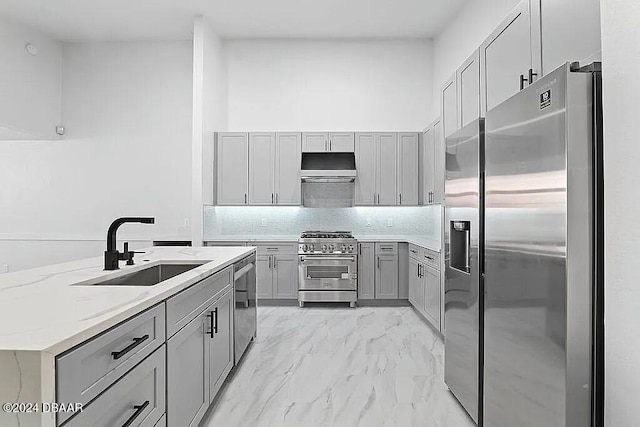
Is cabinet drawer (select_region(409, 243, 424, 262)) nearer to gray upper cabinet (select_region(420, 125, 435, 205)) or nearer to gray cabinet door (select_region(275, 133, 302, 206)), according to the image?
gray upper cabinet (select_region(420, 125, 435, 205))

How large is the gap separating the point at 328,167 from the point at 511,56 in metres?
3.69

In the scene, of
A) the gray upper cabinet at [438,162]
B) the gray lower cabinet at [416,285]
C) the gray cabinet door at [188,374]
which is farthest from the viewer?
the gray lower cabinet at [416,285]

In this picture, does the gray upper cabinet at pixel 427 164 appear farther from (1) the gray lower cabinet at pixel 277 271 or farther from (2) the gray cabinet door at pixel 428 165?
(1) the gray lower cabinet at pixel 277 271

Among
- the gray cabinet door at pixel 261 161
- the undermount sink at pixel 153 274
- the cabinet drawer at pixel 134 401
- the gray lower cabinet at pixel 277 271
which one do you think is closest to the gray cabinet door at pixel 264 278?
the gray lower cabinet at pixel 277 271

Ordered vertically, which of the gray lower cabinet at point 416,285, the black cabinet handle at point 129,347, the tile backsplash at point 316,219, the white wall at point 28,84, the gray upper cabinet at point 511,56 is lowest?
the gray lower cabinet at point 416,285

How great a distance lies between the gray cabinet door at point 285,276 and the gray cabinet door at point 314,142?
1.47 meters

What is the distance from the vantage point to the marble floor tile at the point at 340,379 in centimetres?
283

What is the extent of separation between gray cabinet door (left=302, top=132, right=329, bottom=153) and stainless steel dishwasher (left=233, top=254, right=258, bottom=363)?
2.50 m

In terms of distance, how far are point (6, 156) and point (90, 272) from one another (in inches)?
220

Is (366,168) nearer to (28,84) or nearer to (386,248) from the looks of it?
(386,248)

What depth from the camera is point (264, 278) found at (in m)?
6.17

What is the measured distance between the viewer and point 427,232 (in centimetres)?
674

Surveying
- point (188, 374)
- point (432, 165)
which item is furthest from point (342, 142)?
point (188, 374)

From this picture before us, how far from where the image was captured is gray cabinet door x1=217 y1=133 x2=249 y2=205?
6.43 metres
